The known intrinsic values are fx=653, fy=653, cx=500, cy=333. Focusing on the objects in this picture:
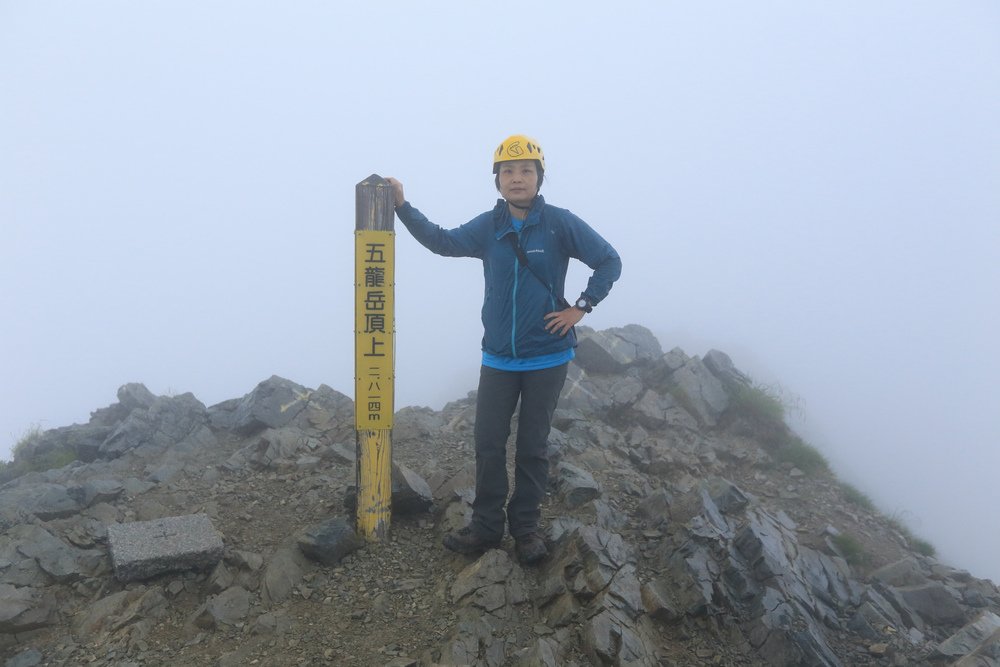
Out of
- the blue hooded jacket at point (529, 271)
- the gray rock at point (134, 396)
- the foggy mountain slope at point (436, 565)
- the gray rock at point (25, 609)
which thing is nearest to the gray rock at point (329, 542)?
A: the foggy mountain slope at point (436, 565)

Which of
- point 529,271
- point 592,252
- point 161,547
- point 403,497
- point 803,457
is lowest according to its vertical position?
point 803,457

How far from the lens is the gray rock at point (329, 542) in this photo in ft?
21.2

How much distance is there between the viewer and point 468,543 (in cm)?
642

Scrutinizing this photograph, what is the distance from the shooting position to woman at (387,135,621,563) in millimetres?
5965

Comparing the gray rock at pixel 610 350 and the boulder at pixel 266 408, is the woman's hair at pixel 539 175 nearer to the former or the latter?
the boulder at pixel 266 408

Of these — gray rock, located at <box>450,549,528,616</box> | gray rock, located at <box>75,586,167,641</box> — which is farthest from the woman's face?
gray rock, located at <box>75,586,167,641</box>

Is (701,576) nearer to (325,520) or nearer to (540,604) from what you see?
(540,604)

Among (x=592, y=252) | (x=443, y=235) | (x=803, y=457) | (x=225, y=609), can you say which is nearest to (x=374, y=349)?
(x=443, y=235)

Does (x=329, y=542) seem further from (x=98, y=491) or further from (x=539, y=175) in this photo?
(x=539, y=175)

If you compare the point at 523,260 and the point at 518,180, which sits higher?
the point at 518,180

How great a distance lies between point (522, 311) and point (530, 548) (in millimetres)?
2299

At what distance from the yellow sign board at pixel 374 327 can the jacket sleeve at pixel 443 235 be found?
26cm

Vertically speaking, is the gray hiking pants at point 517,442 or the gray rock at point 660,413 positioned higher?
the gray hiking pants at point 517,442

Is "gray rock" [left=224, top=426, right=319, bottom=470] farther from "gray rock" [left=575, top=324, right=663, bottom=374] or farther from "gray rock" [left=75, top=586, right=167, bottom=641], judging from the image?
"gray rock" [left=575, top=324, right=663, bottom=374]
